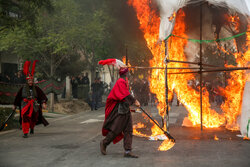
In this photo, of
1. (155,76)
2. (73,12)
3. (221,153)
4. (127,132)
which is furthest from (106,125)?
(73,12)

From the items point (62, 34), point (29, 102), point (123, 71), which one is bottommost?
point (29, 102)

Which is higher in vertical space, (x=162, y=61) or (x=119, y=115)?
(x=162, y=61)

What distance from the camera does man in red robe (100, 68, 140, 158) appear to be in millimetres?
6660

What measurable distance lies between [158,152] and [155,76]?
3.73 m

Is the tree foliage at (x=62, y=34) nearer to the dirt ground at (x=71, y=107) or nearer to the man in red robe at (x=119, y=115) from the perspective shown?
the dirt ground at (x=71, y=107)

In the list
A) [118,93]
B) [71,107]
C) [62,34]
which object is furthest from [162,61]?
[71,107]

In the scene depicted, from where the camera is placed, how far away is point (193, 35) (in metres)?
11.7

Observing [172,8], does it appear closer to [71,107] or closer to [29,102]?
[29,102]

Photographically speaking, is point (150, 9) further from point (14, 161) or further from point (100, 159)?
point (14, 161)

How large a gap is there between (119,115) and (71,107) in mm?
12582

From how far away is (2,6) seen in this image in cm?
1072

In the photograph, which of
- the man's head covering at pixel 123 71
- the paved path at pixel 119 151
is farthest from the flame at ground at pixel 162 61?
the man's head covering at pixel 123 71

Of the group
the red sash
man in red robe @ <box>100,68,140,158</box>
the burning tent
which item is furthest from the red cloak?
the red sash

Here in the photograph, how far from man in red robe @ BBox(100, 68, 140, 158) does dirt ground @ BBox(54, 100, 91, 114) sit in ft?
36.7
